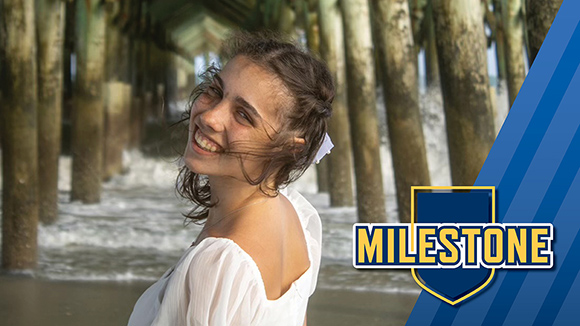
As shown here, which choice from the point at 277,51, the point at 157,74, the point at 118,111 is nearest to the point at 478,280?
the point at 277,51

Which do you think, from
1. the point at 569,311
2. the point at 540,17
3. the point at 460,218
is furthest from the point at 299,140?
the point at 460,218

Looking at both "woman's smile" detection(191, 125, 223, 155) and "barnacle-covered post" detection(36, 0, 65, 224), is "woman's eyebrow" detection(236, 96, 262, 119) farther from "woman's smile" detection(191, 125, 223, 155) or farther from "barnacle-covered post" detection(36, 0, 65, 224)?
"barnacle-covered post" detection(36, 0, 65, 224)

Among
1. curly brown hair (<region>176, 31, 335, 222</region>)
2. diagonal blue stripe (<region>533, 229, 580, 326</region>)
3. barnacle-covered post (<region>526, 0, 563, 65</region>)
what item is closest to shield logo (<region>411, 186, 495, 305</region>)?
diagonal blue stripe (<region>533, 229, 580, 326</region>)

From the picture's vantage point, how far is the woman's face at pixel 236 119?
1031 mm

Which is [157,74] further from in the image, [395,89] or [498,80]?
[395,89]

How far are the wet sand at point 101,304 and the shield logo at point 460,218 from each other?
0.84 feet

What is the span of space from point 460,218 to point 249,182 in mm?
4071

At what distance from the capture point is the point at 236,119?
1.04m

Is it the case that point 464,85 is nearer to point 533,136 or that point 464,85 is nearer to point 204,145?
point 533,136

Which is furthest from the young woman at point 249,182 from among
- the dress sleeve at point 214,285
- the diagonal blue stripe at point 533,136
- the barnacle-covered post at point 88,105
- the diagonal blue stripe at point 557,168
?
the barnacle-covered post at point 88,105

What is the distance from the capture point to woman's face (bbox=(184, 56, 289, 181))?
1.03 meters

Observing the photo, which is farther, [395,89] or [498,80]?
[498,80]

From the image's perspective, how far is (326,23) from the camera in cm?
730

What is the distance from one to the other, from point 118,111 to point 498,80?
5684mm
